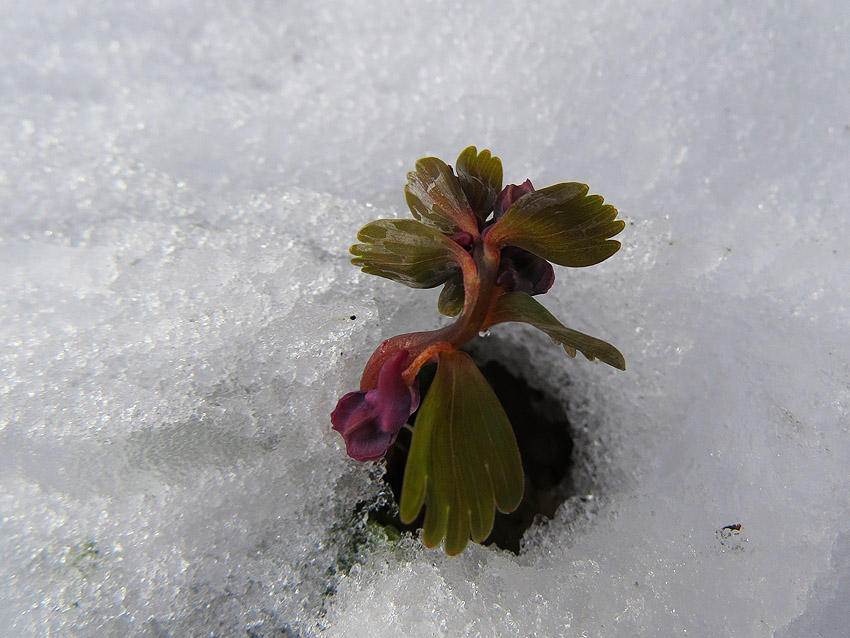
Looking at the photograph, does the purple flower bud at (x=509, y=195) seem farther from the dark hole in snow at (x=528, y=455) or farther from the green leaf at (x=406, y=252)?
the dark hole in snow at (x=528, y=455)

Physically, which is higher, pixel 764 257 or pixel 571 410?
pixel 764 257

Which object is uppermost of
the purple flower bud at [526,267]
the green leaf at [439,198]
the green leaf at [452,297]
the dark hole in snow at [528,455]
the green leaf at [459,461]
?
the green leaf at [439,198]

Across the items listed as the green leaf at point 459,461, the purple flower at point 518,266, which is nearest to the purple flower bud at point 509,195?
the purple flower at point 518,266

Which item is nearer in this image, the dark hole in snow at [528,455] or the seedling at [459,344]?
the seedling at [459,344]

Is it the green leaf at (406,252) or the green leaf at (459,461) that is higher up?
the green leaf at (406,252)

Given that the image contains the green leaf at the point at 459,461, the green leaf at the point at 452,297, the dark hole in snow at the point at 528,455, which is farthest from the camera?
the dark hole in snow at the point at 528,455

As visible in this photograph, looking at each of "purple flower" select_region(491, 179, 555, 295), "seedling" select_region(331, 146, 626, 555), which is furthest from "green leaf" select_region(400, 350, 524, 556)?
"purple flower" select_region(491, 179, 555, 295)

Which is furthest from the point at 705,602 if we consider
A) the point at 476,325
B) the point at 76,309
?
the point at 76,309

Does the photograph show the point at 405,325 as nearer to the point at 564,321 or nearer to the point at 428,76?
the point at 564,321
